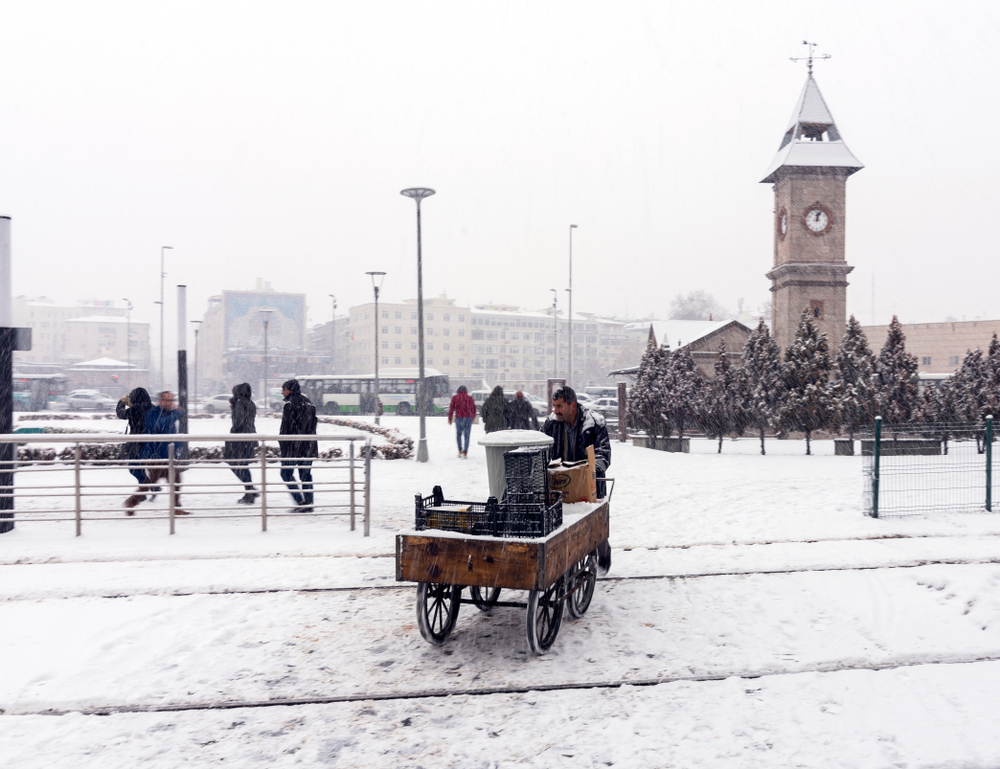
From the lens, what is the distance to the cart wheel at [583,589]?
5.78 m

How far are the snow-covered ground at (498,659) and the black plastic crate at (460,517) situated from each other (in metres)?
0.94

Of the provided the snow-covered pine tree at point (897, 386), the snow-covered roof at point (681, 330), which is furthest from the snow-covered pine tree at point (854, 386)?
the snow-covered roof at point (681, 330)

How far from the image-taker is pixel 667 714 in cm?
414

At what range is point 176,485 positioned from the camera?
29.8 ft

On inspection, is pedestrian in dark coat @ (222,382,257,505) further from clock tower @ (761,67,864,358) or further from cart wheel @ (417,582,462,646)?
clock tower @ (761,67,864,358)

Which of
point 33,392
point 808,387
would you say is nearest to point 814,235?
point 808,387

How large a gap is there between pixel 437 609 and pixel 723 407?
19314 millimetres

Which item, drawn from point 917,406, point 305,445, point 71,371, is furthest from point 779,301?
point 71,371

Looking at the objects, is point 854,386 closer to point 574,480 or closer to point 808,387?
point 808,387

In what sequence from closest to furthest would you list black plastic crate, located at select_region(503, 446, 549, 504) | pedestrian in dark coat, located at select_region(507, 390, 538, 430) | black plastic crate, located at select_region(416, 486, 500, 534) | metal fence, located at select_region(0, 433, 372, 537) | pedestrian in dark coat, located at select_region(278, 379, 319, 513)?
1. black plastic crate, located at select_region(416, 486, 500, 534)
2. black plastic crate, located at select_region(503, 446, 549, 504)
3. metal fence, located at select_region(0, 433, 372, 537)
4. pedestrian in dark coat, located at select_region(278, 379, 319, 513)
5. pedestrian in dark coat, located at select_region(507, 390, 538, 430)

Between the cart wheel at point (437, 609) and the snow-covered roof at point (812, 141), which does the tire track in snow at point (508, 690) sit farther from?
the snow-covered roof at point (812, 141)

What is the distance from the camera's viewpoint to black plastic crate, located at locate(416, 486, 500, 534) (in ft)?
15.8

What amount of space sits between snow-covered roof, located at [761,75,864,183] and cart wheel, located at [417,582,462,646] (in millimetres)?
35675

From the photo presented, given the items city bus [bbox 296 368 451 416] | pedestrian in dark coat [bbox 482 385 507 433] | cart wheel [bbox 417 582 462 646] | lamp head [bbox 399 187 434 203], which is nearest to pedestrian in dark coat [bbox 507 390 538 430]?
pedestrian in dark coat [bbox 482 385 507 433]
